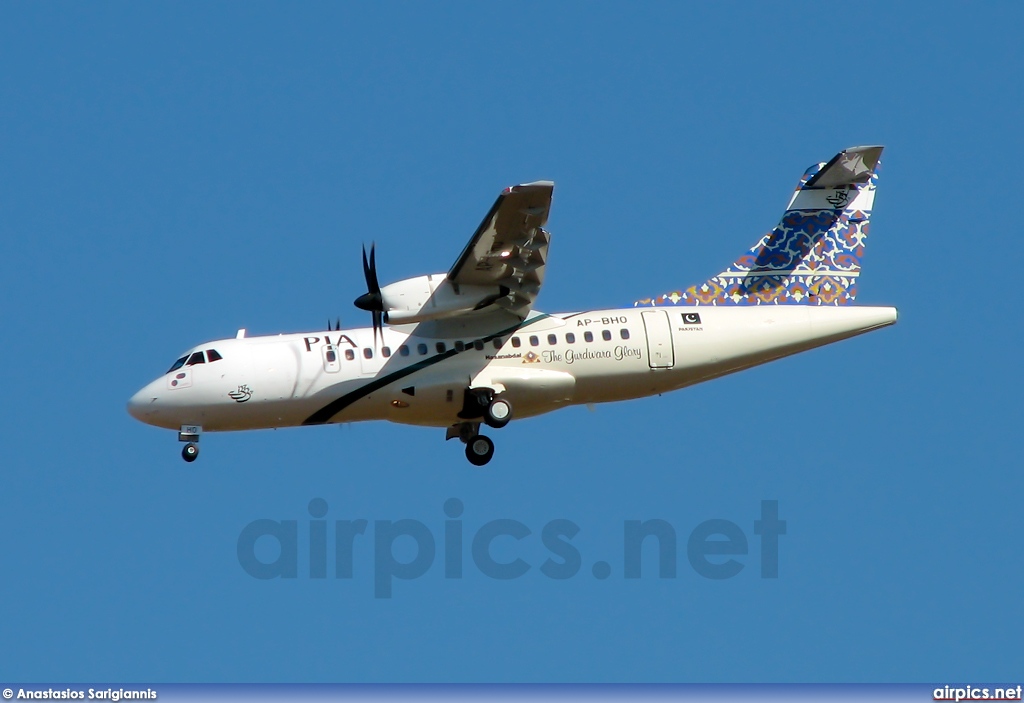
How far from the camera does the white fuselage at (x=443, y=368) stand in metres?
28.7

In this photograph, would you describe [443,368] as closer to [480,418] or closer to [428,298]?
[480,418]

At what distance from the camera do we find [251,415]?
94.4 ft

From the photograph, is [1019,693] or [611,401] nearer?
[1019,693]

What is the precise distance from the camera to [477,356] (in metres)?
29.1

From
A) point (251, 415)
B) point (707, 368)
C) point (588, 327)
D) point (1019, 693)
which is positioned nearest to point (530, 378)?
point (588, 327)

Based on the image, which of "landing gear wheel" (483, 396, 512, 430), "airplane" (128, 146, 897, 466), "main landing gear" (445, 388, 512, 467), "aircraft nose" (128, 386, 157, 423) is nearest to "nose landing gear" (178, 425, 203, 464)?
"airplane" (128, 146, 897, 466)

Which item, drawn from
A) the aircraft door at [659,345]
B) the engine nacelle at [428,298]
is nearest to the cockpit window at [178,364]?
the engine nacelle at [428,298]

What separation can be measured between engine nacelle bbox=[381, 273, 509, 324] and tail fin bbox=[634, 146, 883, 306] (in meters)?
3.77

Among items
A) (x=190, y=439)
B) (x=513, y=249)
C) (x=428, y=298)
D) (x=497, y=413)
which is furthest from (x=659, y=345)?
(x=190, y=439)

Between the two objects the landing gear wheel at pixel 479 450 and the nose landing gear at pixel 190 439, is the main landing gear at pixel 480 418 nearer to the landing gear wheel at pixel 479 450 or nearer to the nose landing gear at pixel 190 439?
the landing gear wheel at pixel 479 450

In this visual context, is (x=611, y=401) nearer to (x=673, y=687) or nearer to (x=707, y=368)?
(x=707, y=368)

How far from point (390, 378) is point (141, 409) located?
185 inches

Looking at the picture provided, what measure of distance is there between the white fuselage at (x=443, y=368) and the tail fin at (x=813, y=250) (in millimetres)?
873

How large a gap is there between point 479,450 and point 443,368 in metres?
1.84
